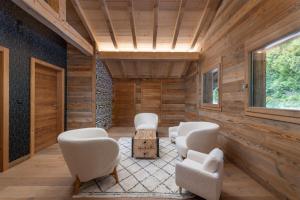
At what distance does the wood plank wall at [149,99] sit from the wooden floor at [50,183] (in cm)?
437

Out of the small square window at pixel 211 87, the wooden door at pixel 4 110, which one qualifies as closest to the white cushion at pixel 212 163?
the small square window at pixel 211 87

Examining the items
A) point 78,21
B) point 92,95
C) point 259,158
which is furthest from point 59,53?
point 259,158

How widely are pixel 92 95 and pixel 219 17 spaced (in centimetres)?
396

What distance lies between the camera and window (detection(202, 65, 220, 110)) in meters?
4.04

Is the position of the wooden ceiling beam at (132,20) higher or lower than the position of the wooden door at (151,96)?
higher

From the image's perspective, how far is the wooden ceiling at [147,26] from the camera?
13.2 feet

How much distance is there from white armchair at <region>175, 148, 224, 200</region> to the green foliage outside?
1060 millimetres

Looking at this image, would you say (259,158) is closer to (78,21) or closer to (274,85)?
(274,85)

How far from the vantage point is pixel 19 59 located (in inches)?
128

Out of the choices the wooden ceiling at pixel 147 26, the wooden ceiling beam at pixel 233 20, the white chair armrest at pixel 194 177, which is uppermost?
the wooden ceiling at pixel 147 26

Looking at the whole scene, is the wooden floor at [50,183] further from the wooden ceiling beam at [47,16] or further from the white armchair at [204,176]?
the wooden ceiling beam at [47,16]

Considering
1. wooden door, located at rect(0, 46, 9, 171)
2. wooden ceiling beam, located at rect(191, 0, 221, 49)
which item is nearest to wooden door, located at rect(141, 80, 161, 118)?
wooden ceiling beam, located at rect(191, 0, 221, 49)

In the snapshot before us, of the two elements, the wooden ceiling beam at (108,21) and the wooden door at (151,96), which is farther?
the wooden door at (151,96)

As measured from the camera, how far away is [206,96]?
4.91m
